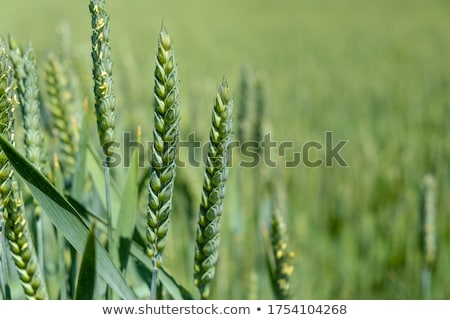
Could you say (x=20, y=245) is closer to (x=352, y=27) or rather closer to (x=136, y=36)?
(x=136, y=36)

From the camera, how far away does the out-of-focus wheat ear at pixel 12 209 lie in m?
0.29

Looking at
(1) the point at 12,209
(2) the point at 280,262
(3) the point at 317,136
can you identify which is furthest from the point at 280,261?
(3) the point at 317,136

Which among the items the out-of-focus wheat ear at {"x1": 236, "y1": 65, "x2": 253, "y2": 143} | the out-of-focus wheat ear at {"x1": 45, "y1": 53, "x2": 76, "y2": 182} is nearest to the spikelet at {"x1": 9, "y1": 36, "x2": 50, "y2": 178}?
the out-of-focus wheat ear at {"x1": 45, "y1": 53, "x2": 76, "y2": 182}

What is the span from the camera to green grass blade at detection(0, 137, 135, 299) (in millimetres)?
309

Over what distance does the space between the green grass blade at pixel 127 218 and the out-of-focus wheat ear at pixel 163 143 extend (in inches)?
2.7

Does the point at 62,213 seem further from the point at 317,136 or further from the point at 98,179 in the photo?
the point at 317,136

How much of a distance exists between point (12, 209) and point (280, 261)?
0.22 meters

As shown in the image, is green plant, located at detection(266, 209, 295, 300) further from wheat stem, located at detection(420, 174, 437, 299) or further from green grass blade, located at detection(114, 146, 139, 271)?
wheat stem, located at detection(420, 174, 437, 299)

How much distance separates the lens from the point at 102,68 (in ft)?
1.01

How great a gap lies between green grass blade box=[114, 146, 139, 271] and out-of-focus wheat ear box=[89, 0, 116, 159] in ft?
0.24

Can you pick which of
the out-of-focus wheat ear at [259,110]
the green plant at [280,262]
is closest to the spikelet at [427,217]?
the out-of-focus wheat ear at [259,110]

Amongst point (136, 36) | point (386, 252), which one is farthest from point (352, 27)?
point (386, 252)
